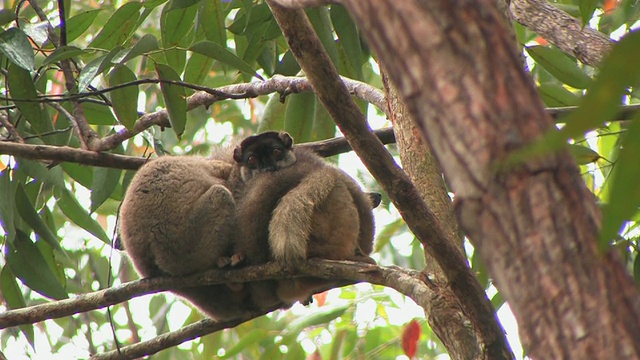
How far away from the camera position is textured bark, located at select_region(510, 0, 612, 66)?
4750 mm

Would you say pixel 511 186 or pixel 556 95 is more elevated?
pixel 556 95

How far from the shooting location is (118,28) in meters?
5.54

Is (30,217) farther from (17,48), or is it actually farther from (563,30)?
(563,30)

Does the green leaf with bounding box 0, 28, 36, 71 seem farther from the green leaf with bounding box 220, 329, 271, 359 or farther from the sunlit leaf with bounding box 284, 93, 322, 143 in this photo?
the green leaf with bounding box 220, 329, 271, 359

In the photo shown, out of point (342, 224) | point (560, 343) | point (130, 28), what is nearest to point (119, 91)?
point (130, 28)

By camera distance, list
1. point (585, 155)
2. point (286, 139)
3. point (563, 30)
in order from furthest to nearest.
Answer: point (286, 139), point (563, 30), point (585, 155)

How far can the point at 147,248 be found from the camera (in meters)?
5.00

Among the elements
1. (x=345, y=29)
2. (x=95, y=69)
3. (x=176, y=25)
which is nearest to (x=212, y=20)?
(x=176, y=25)

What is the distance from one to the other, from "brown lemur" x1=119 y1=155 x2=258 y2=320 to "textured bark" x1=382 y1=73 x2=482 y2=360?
1290 mm

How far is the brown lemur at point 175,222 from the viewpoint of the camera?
16.2 feet

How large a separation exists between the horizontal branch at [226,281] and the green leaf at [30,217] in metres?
1.15

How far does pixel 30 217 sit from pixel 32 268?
14.8 inches

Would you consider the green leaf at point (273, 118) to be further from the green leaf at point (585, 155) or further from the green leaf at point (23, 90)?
the green leaf at point (585, 155)

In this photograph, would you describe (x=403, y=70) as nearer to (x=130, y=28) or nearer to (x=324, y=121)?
(x=130, y=28)
